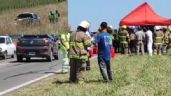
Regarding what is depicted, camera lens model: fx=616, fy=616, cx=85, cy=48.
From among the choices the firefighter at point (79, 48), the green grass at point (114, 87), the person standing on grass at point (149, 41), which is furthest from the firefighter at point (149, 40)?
the firefighter at point (79, 48)

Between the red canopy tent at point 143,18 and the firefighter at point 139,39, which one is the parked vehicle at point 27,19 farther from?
the firefighter at point 139,39

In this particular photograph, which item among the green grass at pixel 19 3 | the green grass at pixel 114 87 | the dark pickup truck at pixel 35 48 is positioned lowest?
the green grass at pixel 114 87

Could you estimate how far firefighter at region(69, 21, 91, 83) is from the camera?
17.1m

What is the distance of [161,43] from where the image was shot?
117ft

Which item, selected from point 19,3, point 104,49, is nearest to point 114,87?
point 104,49

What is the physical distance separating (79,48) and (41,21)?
58.1 metres

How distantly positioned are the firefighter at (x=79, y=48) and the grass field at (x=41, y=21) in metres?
45.4

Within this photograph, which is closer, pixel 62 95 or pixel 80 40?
pixel 62 95

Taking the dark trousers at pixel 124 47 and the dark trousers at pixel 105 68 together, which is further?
the dark trousers at pixel 124 47

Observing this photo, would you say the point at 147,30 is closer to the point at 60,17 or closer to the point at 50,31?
the point at 50,31

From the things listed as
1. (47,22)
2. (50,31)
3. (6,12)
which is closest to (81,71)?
(50,31)

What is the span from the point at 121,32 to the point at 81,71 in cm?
2065

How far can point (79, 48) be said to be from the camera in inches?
677

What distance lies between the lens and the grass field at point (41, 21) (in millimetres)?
68794
